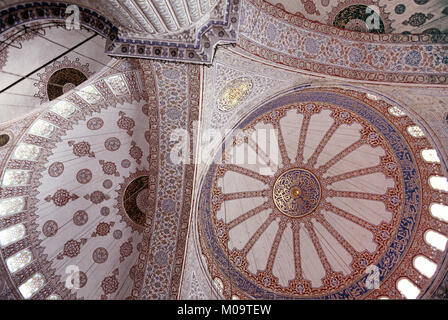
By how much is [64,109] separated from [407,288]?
8.85m

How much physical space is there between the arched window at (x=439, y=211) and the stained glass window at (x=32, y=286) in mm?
9228

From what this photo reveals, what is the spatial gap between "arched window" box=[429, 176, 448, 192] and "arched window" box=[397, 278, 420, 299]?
234cm

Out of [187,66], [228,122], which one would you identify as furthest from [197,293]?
[187,66]

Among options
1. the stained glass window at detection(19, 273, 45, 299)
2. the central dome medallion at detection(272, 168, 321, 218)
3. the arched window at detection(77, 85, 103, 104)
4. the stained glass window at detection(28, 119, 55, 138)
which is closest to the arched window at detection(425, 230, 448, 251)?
the central dome medallion at detection(272, 168, 321, 218)

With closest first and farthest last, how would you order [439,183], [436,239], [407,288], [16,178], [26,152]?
[26,152] < [16,178] < [439,183] < [436,239] < [407,288]

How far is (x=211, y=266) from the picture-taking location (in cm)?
704

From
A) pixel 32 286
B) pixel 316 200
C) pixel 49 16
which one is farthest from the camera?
pixel 316 200

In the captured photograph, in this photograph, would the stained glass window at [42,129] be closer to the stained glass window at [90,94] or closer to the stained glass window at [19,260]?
the stained glass window at [90,94]

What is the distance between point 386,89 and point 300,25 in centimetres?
217

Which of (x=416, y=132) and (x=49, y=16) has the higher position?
(x=49, y=16)

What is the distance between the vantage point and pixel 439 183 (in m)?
5.98

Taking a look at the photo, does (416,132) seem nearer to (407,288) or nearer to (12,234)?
(407,288)

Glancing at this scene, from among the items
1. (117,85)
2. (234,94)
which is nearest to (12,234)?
(117,85)

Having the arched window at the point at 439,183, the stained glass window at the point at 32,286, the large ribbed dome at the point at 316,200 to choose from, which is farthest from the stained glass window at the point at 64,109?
the arched window at the point at 439,183
